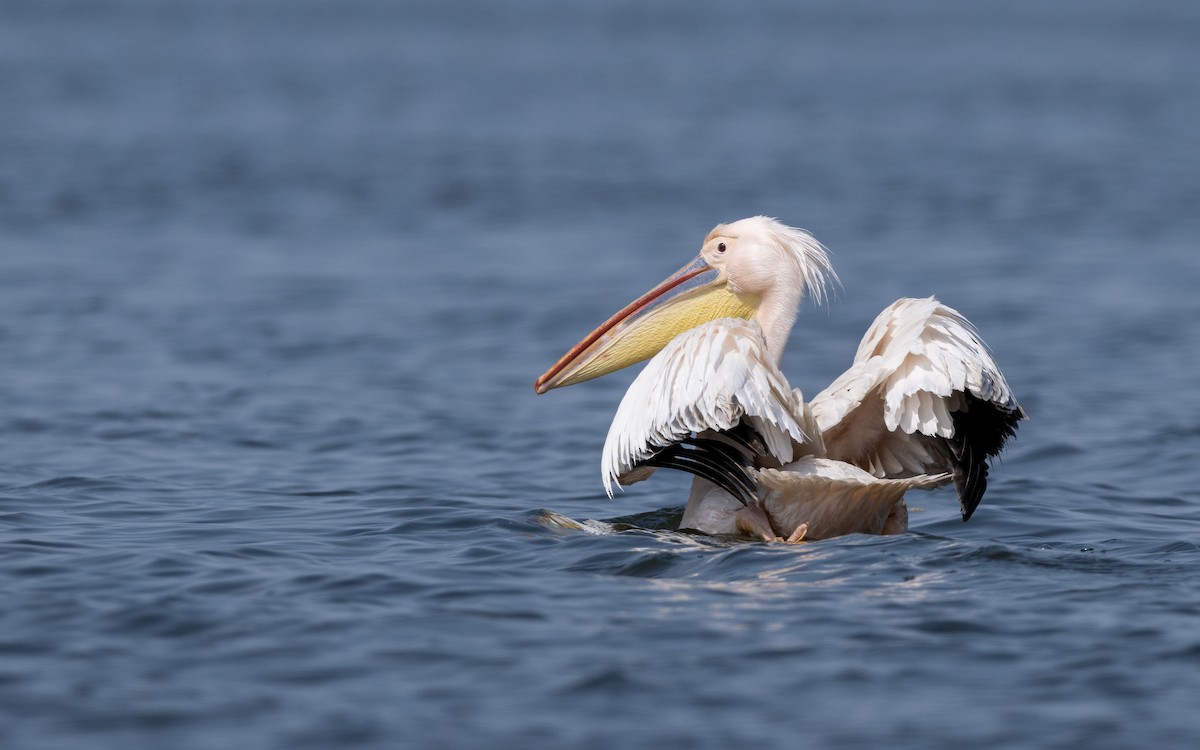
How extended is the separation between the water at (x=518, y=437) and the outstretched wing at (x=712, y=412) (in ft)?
0.97

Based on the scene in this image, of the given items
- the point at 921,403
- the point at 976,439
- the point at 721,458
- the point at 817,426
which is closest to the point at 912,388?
the point at 921,403

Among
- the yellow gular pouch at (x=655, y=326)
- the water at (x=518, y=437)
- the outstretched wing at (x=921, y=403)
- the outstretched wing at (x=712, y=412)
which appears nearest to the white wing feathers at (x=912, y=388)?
the outstretched wing at (x=921, y=403)

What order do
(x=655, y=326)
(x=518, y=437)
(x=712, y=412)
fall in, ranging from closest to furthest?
(x=712, y=412) → (x=655, y=326) → (x=518, y=437)

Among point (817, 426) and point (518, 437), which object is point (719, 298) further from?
point (518, 437)

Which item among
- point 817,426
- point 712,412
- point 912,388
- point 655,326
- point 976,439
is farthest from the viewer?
point 655,326

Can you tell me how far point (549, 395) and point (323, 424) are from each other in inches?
60.9

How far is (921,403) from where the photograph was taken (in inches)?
210

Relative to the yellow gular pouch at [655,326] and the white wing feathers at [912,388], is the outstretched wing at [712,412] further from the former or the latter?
the yellow gular pouch at [655,326]

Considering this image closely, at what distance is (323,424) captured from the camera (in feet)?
27.5

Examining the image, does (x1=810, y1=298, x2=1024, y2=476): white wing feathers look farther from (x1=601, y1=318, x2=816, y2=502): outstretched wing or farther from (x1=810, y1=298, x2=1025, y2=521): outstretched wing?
(x1=601, y1=318, x2=816, y2=502): outstretched wing

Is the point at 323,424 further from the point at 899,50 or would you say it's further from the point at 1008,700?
the point at 899,50

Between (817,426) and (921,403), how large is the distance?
355 millimetres

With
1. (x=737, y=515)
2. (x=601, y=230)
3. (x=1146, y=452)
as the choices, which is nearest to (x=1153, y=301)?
(x=1146, y=452)

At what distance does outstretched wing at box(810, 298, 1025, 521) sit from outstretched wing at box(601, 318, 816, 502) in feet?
0.86
